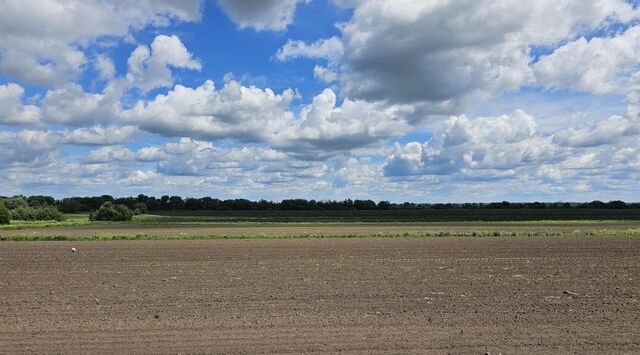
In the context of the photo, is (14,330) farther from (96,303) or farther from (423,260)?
(423,260)

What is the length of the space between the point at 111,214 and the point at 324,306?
325 ft

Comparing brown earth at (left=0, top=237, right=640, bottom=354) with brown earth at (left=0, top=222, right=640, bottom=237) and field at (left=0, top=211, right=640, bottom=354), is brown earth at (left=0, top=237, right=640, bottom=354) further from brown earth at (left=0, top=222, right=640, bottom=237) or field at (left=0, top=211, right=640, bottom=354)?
brown earth at (left=0, top=222, right=640, bottom=237)

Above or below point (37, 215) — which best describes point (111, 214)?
above

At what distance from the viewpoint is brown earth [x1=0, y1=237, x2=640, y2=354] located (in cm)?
1087

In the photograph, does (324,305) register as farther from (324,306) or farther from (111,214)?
(111,214)

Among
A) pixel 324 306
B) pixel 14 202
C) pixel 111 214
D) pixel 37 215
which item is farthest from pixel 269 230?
pixel 14 202

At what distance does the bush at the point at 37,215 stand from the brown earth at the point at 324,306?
264 ft

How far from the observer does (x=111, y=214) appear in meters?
104

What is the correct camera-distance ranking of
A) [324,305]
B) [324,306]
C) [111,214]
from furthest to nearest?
[111,214] < [324,305] < [324,306]

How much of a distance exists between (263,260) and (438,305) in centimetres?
1498

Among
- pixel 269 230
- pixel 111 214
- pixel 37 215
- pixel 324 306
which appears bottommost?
pixel 324 306

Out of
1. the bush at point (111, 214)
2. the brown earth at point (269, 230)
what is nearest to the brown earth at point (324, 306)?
the brown earth at point (269, 230)

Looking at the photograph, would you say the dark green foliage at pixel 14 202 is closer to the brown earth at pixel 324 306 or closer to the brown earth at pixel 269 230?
the brown earth at pixel 269 230

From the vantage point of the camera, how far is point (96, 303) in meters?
15.6
